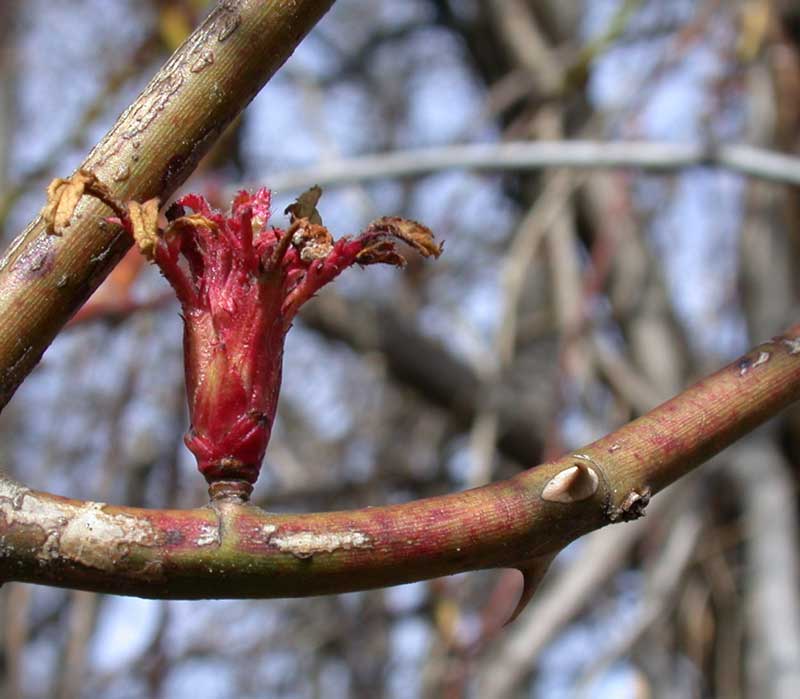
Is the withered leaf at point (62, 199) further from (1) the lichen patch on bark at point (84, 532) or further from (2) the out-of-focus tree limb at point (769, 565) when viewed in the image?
(2) the out-of-focus tree limb at point (769, 565)

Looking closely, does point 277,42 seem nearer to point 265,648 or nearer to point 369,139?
point 265,648

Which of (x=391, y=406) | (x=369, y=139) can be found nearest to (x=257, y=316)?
(x=391, y=406)

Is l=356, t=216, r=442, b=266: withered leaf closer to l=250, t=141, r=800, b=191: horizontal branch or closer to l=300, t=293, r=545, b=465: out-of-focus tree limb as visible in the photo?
l=250, t=141, r=800, b=191: horizontal branch

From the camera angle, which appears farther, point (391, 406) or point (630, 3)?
point (391, 406)

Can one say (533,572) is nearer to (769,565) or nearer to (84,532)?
(84,532)

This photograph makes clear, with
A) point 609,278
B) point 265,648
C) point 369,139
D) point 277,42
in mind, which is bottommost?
point 277,42

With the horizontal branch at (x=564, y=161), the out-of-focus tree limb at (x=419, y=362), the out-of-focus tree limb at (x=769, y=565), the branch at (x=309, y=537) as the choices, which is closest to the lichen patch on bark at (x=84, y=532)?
the branch at (x=309, y=537)
